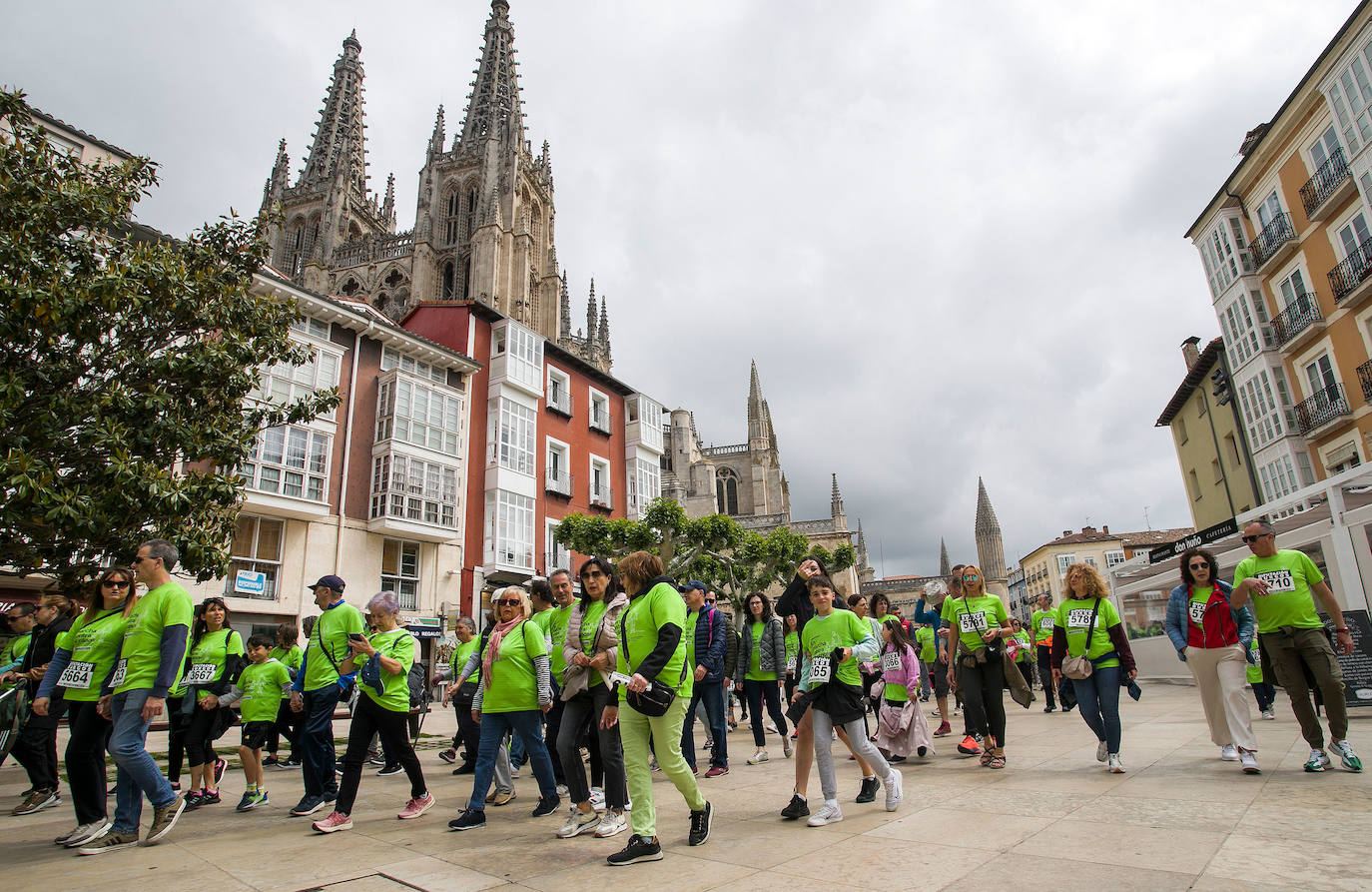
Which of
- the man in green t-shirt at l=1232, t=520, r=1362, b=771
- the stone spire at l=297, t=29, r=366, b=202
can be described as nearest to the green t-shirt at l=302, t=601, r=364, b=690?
the man in green t-shirt at l=1232, t=520, r=1362, b=771

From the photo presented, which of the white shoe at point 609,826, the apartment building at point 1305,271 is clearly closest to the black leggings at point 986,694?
the white shoe at point 609,826

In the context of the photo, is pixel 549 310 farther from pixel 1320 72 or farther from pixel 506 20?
pixel 1320 72

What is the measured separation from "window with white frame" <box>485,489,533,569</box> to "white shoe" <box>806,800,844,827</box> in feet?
69.7

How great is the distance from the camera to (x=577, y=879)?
3621 millimetres

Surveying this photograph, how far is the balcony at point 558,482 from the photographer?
27.4 metres

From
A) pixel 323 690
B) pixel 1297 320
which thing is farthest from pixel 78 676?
pixel 1297 320

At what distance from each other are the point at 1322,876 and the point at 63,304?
1090 cm

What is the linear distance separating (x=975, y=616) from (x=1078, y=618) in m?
0.84

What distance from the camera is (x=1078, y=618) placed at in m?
6.28

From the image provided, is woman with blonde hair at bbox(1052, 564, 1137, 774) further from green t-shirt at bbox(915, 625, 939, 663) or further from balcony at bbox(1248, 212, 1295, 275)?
balcony at bbox(1248, 212, 1295, 275)

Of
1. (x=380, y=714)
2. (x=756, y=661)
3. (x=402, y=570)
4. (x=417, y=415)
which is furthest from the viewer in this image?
(x=417, y=415)

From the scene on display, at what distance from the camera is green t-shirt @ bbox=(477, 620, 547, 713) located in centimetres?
525

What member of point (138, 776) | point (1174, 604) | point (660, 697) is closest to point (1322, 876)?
point (660, 697)

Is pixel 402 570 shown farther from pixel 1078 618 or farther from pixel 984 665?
pixel 1078 618
